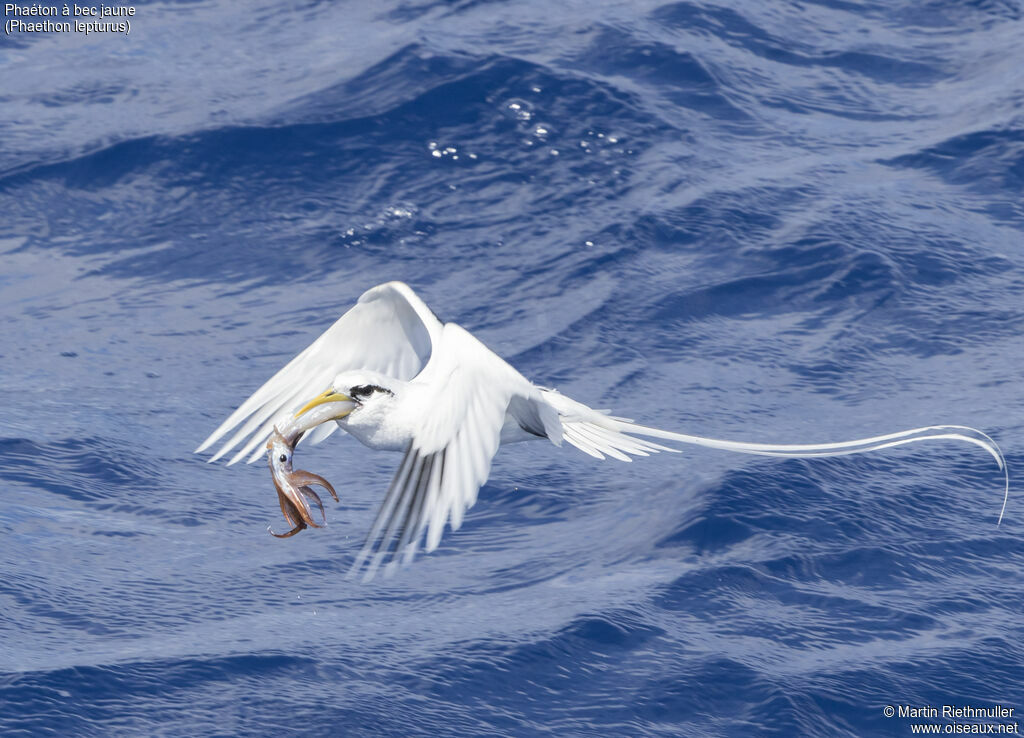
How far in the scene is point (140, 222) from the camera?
16.5 metres

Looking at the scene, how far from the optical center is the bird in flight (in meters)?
8.27

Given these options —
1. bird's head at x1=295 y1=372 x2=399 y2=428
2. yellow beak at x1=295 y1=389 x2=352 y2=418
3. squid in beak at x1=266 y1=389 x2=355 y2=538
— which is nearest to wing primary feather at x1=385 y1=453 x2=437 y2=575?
squid in beak at x1=266 y1=389 x2=355 y2=538

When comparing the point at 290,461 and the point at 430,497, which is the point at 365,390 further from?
the point at 430,497

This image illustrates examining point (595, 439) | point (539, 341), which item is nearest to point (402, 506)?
point (595, 439)

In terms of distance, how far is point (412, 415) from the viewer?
9.02m

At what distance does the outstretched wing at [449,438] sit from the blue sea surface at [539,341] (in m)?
2.60

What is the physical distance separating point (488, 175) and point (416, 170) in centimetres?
81

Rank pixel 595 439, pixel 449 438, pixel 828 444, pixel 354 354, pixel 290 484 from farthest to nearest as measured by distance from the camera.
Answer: pixel 828 444 → pixel 354 354 → pixel 595 439 → pixel 290 484 → pixel 449 438

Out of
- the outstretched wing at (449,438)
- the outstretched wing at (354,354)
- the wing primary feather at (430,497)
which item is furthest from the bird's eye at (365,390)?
the outstretched wing at (354,354)

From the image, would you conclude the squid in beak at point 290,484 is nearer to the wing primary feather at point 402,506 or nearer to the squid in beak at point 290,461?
the squid in beak at point 290,461

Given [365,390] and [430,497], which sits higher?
[365,390]

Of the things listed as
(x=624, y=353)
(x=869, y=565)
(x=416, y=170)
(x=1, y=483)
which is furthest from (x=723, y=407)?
(x=1, y=483)

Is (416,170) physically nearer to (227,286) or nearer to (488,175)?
(488,175)

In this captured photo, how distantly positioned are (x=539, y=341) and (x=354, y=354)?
12.7 ft
